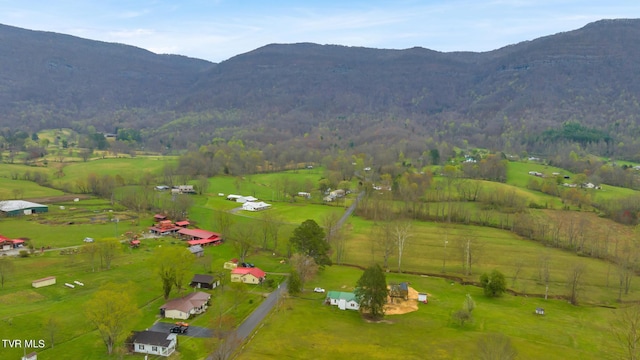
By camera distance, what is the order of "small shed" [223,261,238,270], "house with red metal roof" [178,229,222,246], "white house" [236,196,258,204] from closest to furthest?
"small shed" [223,261,238,270]
"house with red metal roof" [178,229,222,246]
"white house" [236,196,258,204]

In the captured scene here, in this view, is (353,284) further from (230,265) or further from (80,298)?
(80,298)

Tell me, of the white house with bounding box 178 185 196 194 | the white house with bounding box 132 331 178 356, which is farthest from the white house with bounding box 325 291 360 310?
the white house with bounding box 178 185 196 194

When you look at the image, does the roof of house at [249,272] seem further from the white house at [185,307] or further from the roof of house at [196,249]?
the roof of house at [196,249]

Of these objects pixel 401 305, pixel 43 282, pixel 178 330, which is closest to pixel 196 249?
pixel 43 282

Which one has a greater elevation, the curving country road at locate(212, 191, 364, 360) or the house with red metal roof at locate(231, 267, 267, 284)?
the house with red metal roof at locate(231, 267, 267, 284)

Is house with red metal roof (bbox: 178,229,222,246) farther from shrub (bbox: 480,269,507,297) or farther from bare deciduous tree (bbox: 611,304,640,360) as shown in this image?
bare deciduous tree (bbox: 611,304,640,360)

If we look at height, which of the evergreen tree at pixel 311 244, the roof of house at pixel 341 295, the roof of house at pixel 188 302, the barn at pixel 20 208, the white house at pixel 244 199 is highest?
the evergreen tree at pixel 311 244

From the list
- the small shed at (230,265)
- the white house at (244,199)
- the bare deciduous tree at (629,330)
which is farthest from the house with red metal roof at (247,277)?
the white house at (244,199)
